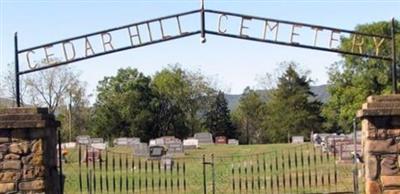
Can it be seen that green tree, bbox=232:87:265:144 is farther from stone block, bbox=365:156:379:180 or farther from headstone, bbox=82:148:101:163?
stone block, bbox=365:156:379:180

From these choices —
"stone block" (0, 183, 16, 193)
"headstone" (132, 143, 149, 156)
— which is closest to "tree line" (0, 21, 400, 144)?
"headstone" (132, 143, 149, 156)

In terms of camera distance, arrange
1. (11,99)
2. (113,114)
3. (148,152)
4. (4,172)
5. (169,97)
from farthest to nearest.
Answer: (169,97), (113,114), (11,99), (148,152), (4,172)

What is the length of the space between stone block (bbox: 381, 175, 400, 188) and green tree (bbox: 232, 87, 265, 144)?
69.4m

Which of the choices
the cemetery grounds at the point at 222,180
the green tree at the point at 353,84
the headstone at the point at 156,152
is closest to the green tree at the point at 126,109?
the green tree at the point at 353,84

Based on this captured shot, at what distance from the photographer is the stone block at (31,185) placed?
9.62 m

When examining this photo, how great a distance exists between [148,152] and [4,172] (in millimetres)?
21366

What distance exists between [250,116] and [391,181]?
71.7 metres

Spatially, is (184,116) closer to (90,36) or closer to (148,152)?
(148,152)

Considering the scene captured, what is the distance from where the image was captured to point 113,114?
6925cm

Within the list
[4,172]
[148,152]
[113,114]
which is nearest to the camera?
[4,172]

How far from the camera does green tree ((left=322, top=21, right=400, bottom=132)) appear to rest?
63750 millimetres

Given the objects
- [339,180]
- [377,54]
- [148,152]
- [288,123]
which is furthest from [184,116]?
[377,54]

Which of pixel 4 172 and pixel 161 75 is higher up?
pixel 161 75

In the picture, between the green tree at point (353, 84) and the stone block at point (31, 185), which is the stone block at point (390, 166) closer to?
the stone block at point (31, 185)
